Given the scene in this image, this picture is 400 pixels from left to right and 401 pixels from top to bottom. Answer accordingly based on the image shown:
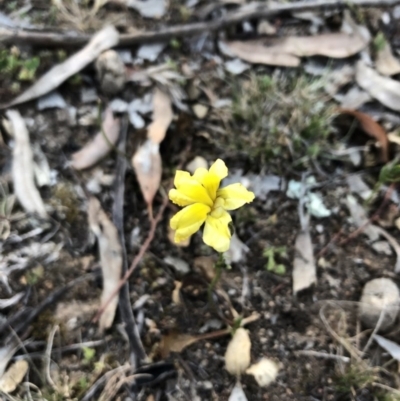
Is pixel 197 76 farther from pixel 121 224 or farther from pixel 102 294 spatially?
pixel 102 294

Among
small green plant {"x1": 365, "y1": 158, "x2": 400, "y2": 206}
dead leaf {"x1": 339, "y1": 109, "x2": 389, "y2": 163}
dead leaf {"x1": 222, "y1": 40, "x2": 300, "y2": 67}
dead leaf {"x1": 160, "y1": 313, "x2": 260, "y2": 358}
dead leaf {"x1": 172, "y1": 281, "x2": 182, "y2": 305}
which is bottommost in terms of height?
dead leaf {"x1": 160, "y1": 313, "x2": 260, "y2": 358}

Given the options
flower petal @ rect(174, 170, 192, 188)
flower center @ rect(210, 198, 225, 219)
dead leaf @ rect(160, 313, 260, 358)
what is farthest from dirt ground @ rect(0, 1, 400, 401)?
flower petal @ rect(174, 170, 192, 188)

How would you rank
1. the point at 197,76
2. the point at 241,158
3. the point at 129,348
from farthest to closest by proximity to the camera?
the point at 197,76, the point at 241,158, the point at 129,348

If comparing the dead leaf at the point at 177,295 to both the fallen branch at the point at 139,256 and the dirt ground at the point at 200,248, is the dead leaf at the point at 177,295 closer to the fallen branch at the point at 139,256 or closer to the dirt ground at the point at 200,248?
the dirt ground at the point at 200,248

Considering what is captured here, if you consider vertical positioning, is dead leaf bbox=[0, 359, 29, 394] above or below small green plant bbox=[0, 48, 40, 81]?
below

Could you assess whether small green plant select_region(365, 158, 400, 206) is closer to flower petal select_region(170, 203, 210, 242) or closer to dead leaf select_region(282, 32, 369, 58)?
dead leaf select_region(282, 32, 369, 58)

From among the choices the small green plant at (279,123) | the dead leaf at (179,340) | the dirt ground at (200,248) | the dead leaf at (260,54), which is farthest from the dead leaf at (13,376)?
the dead leaf at (260,54)

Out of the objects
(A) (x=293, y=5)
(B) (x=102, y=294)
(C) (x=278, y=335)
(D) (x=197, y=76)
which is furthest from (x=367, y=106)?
(B) (x=102, y=294)
